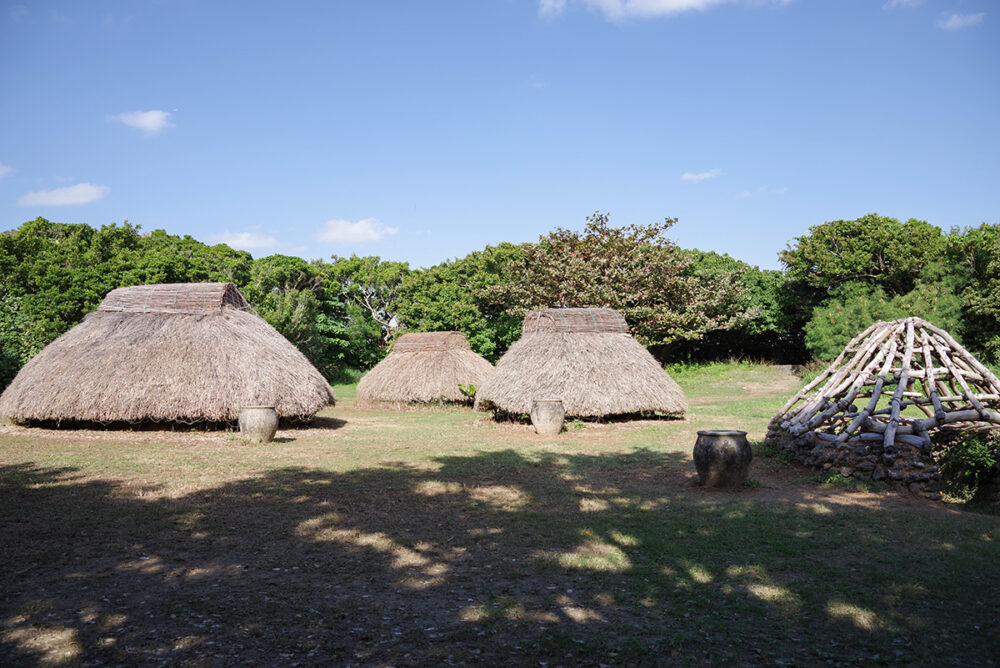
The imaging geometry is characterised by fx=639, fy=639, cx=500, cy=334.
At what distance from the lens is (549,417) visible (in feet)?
50.2

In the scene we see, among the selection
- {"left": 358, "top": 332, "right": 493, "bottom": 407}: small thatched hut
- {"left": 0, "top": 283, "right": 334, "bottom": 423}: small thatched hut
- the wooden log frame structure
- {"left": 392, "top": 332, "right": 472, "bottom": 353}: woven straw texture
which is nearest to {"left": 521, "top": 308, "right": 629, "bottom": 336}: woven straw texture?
{"left": 358, "top": 332, "right": 493, "bottom": 407}: small thatched hut

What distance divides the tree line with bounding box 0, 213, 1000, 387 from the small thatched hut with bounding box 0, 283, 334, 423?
7.25 m

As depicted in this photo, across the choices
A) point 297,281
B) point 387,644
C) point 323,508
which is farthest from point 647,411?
point 297,281

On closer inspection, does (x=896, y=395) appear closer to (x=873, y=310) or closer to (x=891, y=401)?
(x=891, y=401)

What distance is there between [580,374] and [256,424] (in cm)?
807

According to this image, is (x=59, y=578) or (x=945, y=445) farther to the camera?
(x=945, y=445)

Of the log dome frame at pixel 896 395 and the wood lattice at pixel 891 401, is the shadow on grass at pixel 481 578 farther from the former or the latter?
the log dome frame at pixel 896 395

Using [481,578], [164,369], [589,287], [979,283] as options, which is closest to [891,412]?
[481,578]

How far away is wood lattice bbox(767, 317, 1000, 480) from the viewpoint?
9445 mm

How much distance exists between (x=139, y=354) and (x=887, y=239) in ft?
100

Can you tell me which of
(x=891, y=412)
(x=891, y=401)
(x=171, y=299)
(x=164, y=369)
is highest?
(x=171, y=299)

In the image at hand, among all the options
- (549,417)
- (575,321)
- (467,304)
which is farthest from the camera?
(467,304)

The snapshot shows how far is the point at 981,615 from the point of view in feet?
15.4

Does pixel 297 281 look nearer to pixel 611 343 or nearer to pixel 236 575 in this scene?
pixel 611 343
